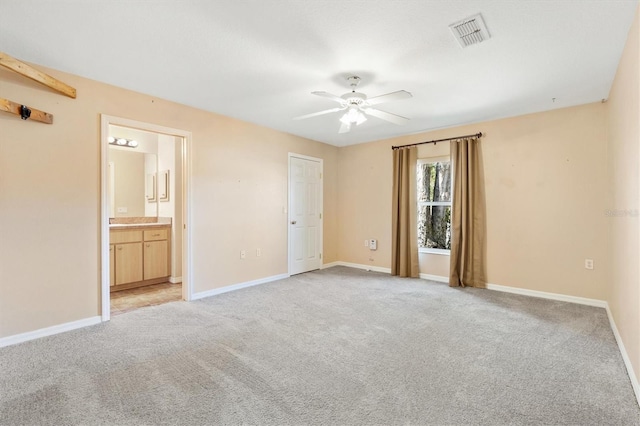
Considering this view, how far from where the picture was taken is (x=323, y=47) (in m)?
2.49

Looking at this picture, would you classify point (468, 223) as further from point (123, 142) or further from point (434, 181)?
point (123, 142)

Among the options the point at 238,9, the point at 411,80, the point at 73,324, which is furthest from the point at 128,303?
the point at 411,80

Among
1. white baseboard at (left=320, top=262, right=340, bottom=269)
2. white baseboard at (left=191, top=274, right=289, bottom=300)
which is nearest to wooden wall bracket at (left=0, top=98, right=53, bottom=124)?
white baseboard at (left=191, top=274, right=289, bottom=300)

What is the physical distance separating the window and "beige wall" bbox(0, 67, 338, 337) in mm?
3355

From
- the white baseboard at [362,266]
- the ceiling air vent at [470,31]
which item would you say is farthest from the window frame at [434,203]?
the ceiling air vent at [470,31]

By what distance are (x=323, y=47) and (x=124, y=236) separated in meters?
3.89

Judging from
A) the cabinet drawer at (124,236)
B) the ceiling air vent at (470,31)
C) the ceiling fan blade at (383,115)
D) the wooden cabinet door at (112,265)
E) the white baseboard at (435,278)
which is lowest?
the white baseboard at (435,278)

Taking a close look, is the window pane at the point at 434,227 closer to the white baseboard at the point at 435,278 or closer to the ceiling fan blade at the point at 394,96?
the white baseboard at the point at 435,278

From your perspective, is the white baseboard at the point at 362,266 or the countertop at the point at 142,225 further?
the white baseboard at the point at 362,266

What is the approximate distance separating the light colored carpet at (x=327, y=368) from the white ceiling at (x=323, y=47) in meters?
2.54

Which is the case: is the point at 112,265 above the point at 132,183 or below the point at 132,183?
below

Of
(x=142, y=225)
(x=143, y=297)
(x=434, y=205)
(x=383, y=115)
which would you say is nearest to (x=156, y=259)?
(x=142, y=225)

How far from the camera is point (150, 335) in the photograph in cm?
285

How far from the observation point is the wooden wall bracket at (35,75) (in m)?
2.36
